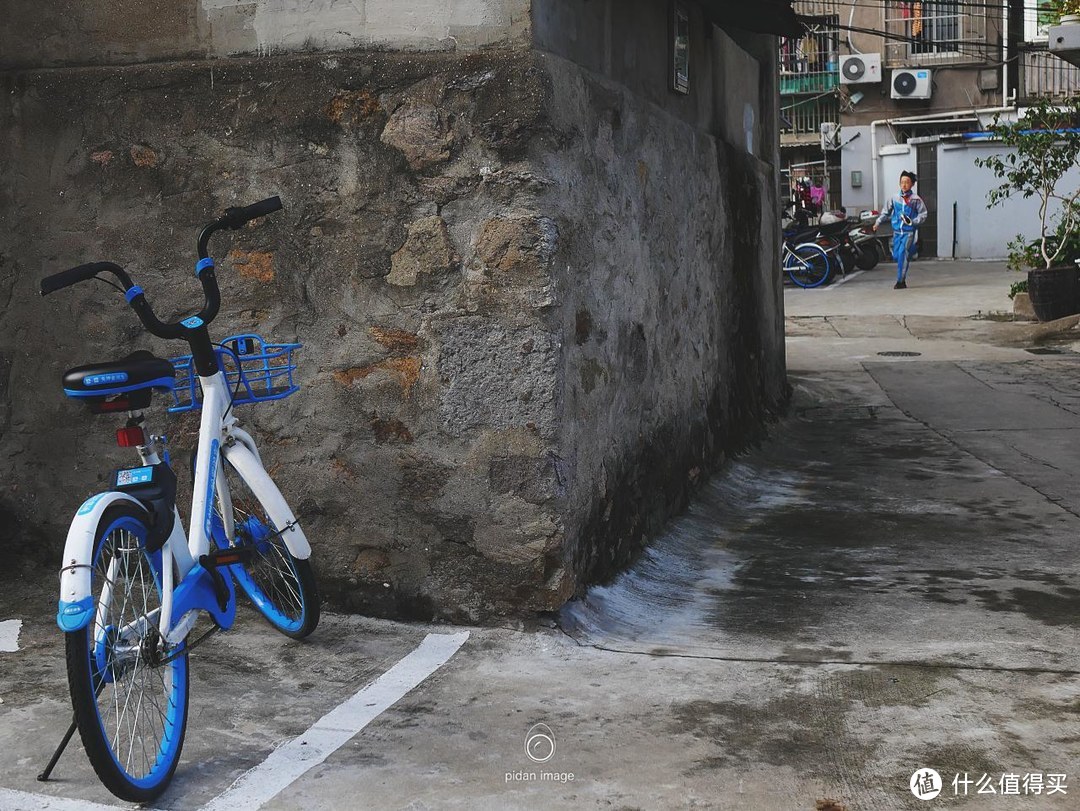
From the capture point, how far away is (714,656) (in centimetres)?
372

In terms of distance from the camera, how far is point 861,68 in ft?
92.9

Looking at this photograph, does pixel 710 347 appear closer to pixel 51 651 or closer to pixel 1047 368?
pixel 51 651

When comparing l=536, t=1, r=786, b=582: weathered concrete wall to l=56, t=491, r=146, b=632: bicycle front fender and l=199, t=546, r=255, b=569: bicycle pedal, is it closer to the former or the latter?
l=199, t=546, r=255, b=569: bicycle pedal

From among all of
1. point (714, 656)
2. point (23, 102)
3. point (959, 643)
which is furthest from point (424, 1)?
point (959, 643)

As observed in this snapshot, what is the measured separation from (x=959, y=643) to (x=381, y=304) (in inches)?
82.2

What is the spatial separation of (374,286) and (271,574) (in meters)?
0.97

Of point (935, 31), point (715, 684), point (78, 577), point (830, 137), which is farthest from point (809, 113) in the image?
point (78, 577)

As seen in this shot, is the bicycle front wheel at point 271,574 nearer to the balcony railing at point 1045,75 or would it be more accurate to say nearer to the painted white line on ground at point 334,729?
the painted white line on ground at point 334,729

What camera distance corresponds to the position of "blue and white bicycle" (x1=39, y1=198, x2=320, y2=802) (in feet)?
8.69

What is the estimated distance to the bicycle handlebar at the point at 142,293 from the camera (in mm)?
3141

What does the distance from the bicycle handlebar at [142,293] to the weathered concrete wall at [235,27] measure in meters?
0.77

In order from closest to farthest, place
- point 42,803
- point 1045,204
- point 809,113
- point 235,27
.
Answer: point 42,803, point 235,27, point 1045,204, point 809,113

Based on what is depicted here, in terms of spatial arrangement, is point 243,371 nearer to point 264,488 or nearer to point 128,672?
point 264,488

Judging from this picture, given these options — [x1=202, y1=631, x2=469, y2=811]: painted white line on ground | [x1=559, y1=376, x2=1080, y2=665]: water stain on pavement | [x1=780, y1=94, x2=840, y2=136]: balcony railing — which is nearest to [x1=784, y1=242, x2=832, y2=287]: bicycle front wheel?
[x1=559, y1=376, x2=1080, y2=665]: water stain on pavement
